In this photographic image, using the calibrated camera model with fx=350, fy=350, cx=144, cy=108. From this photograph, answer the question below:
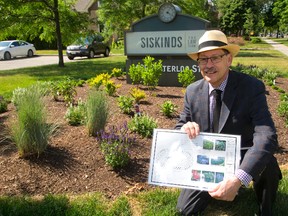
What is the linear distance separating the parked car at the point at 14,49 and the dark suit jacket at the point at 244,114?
2436 cm

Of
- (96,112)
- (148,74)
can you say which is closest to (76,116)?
(96,112)

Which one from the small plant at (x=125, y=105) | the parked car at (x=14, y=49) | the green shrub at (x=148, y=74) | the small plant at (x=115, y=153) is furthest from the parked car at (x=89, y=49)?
the small plant at (x=115, y=153)

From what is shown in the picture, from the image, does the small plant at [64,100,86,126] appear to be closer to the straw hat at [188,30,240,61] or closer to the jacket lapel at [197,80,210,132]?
the jacket lapel at [197,80,210,132]

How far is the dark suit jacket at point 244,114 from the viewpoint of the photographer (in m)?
2.50

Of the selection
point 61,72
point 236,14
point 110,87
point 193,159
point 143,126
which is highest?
point 236,14

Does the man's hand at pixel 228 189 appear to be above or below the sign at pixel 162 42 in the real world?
below

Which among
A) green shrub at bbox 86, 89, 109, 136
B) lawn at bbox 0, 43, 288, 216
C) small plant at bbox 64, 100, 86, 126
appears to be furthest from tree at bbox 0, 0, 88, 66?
lawn at bbox 0, 43, 288, 216

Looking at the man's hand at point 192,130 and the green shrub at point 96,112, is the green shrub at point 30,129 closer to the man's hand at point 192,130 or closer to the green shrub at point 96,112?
the green shrub at point 96,112

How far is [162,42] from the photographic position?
8.92 m

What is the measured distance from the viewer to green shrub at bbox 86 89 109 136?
4566 millimetres

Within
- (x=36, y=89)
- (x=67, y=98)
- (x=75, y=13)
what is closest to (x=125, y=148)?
(x=36, y=89)

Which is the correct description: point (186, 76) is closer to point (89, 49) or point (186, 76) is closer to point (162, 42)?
point (162, 42)

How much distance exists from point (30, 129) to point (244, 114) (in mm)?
2373

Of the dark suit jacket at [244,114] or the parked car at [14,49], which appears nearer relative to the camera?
the dark suit jacket at [244,114]
